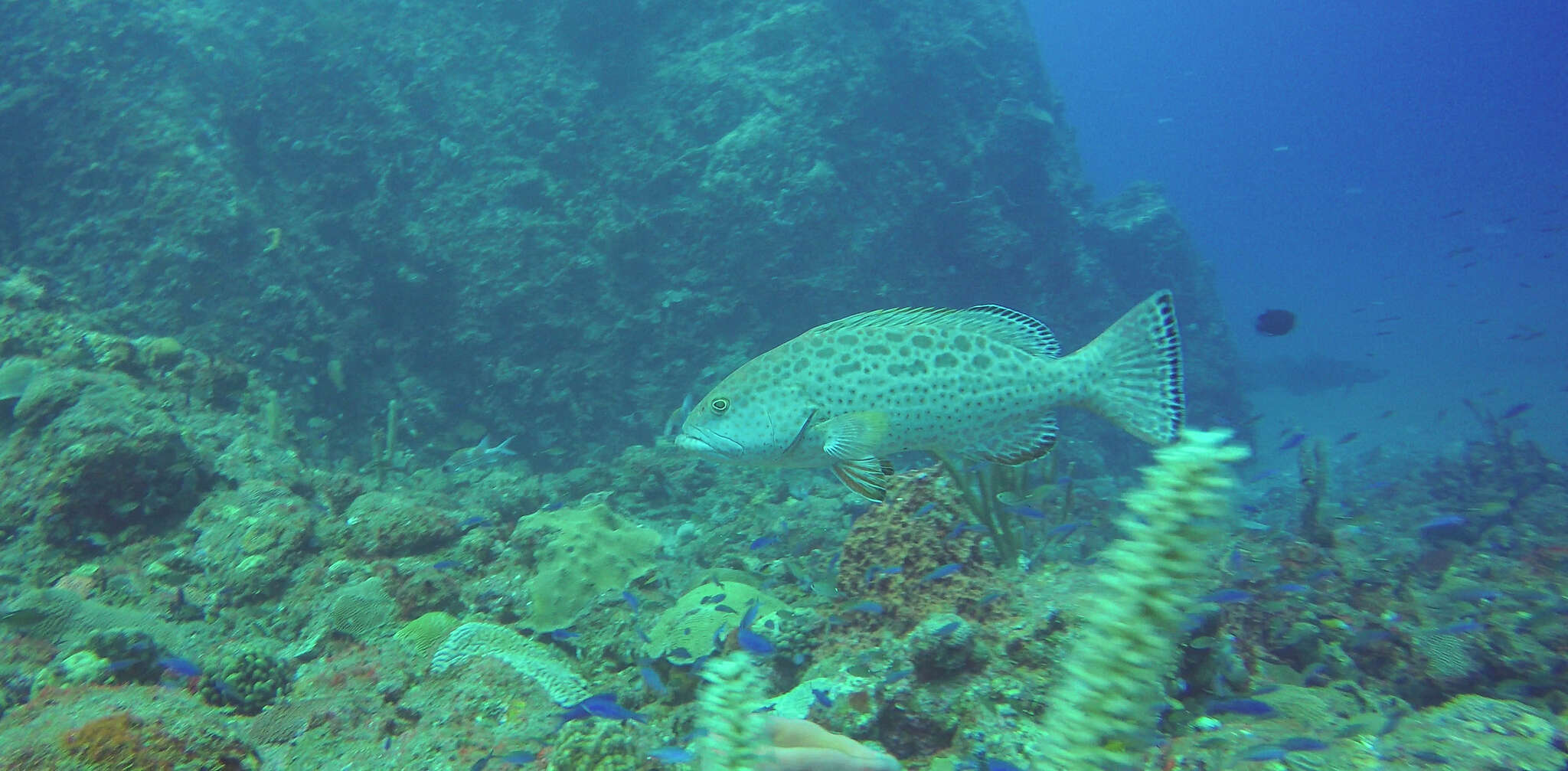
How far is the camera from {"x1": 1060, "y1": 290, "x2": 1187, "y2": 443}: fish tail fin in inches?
133

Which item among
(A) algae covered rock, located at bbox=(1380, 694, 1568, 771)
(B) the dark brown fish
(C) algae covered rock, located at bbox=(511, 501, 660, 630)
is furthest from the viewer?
(B) the dark brown fish

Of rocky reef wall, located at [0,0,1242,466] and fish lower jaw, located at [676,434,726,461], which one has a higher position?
rocky reef wall, located at [0,0,1242,466]

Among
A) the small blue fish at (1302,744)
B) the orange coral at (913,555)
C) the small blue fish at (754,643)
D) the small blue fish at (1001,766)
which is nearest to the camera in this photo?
the small blue fish at (1001,766)

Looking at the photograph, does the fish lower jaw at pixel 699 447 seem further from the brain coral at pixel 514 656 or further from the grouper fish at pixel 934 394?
the brain coral at pixel 514 656

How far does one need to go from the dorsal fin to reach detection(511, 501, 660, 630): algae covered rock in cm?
306

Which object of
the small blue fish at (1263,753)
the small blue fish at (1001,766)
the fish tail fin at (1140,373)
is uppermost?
the fish tail fin at (1140,373)

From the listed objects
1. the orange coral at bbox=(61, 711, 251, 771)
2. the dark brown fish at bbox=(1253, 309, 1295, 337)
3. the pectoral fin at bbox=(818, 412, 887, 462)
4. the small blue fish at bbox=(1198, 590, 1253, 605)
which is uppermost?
the dark brown fish at bbox=(1253, 309, 1295, 337)

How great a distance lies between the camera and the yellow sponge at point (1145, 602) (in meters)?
1.49

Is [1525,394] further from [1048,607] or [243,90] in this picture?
[243,90]

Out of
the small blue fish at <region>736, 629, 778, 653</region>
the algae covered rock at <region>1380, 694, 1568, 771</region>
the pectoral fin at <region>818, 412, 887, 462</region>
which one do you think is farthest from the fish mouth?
the algae covered rock at <region>1380, 694, 1568, 771</region>

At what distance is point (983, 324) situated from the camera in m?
3.69

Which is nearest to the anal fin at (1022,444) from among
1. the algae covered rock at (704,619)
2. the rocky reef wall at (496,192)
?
the algae covered rock at (704,619)

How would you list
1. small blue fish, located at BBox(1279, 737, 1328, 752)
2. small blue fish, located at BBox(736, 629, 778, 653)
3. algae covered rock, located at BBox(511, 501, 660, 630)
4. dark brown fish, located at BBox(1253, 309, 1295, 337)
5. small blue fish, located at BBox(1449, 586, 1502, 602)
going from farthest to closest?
dark brown fish, located at BBox(1253, 309, 1295, 337) → small blue fish, located at BBox(1449, 586, 1502, 602) → algae covered rock, located at BBox(511, 501, 660, 630) → small blue fish, located at BBox(736, 629, 778, 653) → small blue fish, located at BBox(1279, 737, 1328, 752)

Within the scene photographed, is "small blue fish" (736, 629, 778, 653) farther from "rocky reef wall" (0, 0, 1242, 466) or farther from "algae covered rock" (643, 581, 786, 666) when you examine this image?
"rocky reef wall" (0, 0, 1242, 466)
